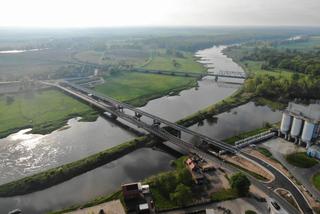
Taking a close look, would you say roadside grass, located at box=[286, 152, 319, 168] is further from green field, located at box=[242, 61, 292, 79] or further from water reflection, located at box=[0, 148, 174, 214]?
green field, located at box=[242, 61, 292, 79]

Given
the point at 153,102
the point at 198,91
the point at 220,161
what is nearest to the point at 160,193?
the point at 220,161

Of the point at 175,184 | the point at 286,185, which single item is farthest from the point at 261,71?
the point at 175,184

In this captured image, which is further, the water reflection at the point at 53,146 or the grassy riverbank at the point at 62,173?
the water reflection at the point at 53,146

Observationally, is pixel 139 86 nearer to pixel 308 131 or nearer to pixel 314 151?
pixel 308 131

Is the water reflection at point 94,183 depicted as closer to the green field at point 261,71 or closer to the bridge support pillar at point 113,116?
the bridge support pillar at point 113,116

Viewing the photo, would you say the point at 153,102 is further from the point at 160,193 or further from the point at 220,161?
the point at 160,193

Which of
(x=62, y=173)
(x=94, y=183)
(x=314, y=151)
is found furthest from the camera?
(x=314, y=151)

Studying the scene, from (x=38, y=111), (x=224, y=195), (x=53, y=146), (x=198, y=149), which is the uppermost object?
(x=198, y=149)

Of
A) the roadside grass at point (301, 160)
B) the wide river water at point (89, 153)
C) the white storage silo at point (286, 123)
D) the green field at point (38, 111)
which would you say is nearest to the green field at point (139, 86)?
the wide river water at point (89, 153)
